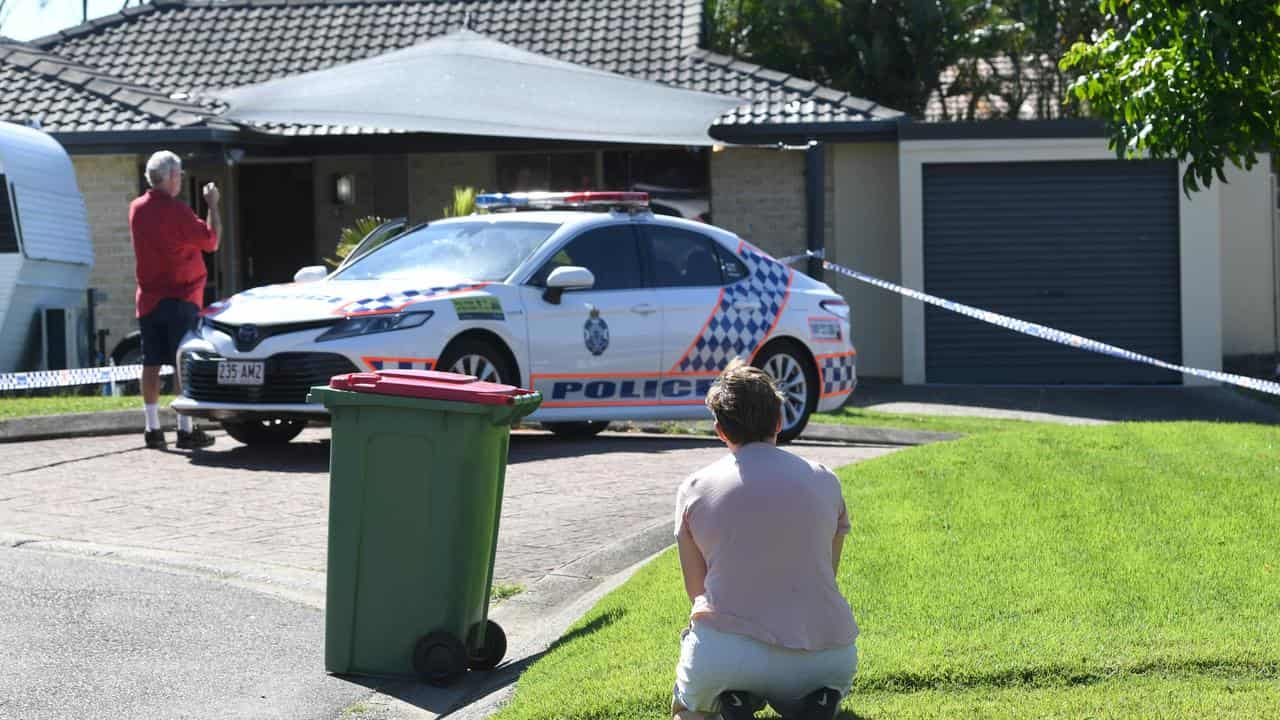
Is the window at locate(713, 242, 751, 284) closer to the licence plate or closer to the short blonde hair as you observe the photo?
the licence plate

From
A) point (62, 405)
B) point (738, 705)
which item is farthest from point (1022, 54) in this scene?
point (738, 705)

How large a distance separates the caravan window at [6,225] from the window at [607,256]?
6.36 metres

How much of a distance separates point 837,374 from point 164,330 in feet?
15.4

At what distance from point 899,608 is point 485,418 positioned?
161cm

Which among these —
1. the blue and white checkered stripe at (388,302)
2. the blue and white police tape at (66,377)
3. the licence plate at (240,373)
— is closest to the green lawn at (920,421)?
the blue and white checkered stripe at (388,302)

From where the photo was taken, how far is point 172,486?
31.8ft

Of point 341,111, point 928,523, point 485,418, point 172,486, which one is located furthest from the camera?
point 341,111

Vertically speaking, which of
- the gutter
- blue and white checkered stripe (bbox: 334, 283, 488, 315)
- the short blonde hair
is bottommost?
the short blonde hair

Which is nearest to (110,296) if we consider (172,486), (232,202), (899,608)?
(232,202)

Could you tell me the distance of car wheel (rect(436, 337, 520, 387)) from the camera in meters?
10.6

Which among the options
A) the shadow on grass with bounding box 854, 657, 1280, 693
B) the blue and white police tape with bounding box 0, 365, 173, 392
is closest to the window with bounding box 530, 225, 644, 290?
the blue and white police tape with bounding box 0, 365, 173, 392

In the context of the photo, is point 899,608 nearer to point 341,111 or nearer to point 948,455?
point 948,455

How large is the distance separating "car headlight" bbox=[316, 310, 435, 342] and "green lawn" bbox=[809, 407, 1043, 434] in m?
4.27

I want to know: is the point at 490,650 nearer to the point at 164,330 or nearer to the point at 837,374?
the point at 164,330
